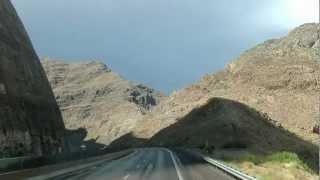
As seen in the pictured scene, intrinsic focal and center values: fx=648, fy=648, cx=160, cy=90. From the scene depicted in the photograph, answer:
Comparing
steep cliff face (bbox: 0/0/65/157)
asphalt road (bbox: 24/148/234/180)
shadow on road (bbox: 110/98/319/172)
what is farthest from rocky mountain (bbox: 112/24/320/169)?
asphalt road (bbox: 24/148/234/180)

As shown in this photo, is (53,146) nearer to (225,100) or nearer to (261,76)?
(225,100)

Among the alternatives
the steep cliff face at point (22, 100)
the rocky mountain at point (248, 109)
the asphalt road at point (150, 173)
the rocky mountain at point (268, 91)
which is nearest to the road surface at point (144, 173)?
the asphalt road at point (150, 173)

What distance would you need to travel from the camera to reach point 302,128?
435ft

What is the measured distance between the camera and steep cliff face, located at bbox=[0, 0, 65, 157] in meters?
56.5

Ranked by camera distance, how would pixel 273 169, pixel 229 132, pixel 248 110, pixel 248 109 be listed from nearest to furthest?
1. pixel 273 169
2. pixel 229 132
3. pixel 248 110
4. pixel 248 109

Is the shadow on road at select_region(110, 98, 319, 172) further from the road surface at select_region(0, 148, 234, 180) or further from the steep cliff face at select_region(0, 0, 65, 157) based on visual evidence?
the road surface at select_region(0, 148, 234, 180)

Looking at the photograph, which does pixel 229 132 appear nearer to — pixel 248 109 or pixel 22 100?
pixel 248 109

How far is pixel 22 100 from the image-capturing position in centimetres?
6431

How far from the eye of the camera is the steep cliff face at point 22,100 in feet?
185

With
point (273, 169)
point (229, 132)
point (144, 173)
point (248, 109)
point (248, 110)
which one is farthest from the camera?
point (248, 109)

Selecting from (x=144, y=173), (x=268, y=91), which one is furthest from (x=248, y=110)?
(x=144, y=173)

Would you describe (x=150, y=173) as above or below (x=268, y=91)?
below

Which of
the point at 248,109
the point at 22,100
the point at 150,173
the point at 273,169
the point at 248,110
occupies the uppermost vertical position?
the point at 248,109

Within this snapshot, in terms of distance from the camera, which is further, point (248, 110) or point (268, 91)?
point (268, 91)
